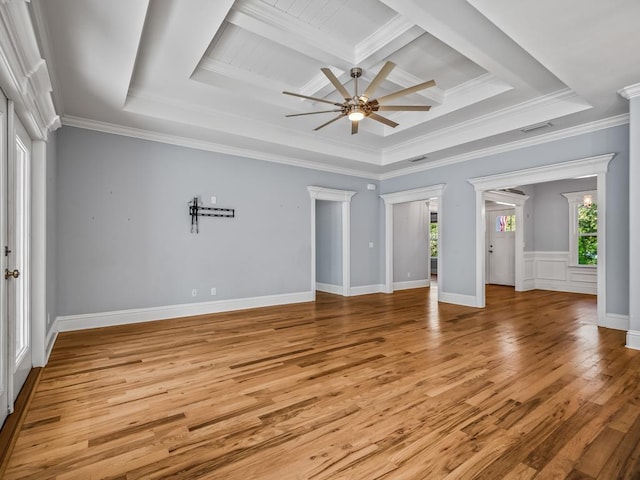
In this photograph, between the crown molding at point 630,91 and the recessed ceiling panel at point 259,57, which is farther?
the crown molding at point 630,91

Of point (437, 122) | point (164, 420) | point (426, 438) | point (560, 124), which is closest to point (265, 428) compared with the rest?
point (164, 420)

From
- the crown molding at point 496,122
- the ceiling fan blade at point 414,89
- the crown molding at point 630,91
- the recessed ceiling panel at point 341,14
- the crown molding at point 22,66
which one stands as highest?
the recessed ceiling panel at point 341,14

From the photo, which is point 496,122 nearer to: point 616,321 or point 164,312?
point 616,321

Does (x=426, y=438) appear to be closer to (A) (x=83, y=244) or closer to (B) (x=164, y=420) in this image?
(B) (x=164, y=420)

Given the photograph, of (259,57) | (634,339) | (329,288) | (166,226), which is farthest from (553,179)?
(166,226)

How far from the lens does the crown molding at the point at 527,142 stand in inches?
179

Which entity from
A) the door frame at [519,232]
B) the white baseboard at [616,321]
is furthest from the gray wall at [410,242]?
the white baseboard at [616,321]

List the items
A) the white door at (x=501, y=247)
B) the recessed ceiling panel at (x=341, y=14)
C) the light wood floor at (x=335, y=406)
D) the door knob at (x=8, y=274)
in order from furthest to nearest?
the white door at (x=501, y=247)
the recessed ceiling panel at (x=341, y=14)
the door knob at (x=8, y=274)
the light wood floor at (x=335, y=406)

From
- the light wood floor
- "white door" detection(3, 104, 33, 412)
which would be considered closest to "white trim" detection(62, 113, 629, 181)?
"white door" detection(3, 104, 33, 412)

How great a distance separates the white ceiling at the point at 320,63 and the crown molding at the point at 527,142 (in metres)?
0.16

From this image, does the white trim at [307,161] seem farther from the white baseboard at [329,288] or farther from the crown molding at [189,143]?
the white baseboard at [329,288]

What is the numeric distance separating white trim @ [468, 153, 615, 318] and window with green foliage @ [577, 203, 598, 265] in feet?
11.5

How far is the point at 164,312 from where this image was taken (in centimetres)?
511

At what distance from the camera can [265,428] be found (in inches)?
82.6
